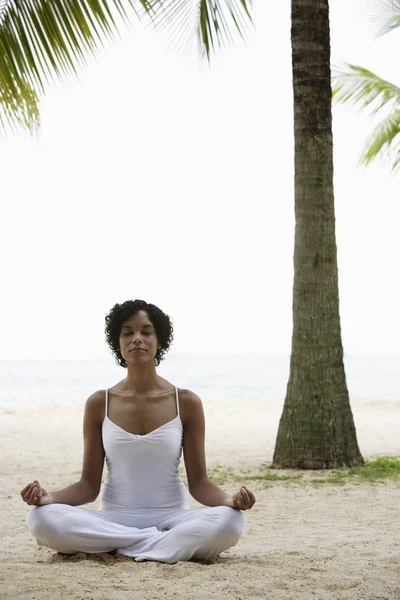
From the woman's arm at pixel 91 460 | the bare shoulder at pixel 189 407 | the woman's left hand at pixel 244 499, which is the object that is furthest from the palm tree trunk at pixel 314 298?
the woman's left hand at pixel 244 499

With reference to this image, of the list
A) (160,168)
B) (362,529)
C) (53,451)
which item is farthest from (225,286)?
(362,529)

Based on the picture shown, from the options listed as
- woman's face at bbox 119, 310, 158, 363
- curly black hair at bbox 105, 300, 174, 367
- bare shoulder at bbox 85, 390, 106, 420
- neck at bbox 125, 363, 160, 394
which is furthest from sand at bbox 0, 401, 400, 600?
curly black hair at bbox 105, 300, 174, 367

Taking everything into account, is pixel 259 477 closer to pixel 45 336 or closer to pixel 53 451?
pixel 53 451

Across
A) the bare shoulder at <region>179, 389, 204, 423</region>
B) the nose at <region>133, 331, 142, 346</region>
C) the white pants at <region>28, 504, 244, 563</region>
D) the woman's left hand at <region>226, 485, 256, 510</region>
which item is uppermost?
the nose at <region>133, 331, 142, 346</region>

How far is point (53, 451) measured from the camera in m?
10.5

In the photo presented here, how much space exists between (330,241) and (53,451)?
465 centimetres

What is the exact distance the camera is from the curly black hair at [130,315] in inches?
160

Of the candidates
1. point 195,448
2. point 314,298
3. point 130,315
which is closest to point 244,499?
point 195,448

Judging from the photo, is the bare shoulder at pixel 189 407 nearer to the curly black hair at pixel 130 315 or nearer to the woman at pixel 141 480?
the woman at pixel 141 480

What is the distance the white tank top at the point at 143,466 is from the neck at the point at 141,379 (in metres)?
0.20

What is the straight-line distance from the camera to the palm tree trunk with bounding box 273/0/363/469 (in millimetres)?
8203

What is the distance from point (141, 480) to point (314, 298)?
15.3ft

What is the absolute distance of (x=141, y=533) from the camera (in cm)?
385

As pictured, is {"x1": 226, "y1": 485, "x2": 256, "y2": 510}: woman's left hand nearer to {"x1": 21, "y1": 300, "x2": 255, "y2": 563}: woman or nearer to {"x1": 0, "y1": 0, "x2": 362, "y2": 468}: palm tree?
{"x1": 21, "y1": 300, "x2": 255, "y2": 563}: woman
